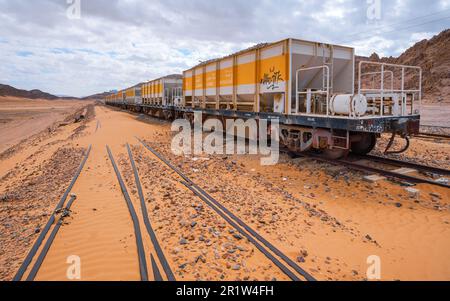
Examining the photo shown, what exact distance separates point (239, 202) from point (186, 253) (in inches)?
81.3

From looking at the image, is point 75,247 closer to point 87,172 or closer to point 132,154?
point 87,172

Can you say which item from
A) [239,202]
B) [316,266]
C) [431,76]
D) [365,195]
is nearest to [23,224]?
[239,202]

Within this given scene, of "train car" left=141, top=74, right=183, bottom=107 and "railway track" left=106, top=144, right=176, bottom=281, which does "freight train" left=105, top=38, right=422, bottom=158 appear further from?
"train car" left=141, top=74, right=183, bottom=107

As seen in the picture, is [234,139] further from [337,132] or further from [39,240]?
[39,240]

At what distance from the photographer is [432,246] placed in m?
4.40

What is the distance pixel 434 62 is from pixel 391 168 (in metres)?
38.3

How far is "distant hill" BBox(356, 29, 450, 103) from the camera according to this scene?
3259 centimetres

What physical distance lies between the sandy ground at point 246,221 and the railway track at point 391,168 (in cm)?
27

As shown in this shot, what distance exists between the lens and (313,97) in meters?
9.51

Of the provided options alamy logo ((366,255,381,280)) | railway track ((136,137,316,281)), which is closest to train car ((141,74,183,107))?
railway track ((136,137,316,281))

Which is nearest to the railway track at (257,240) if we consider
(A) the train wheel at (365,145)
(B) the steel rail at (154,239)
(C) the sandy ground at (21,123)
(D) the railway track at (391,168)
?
(B) the steel rail at (154,239)

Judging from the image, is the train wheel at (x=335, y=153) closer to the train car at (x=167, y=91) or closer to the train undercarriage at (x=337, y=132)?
the train undercarriage at (x=337, y=132)

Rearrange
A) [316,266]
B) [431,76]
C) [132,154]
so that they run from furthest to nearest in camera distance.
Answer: [431,76] → [132,154] → [316,266]
